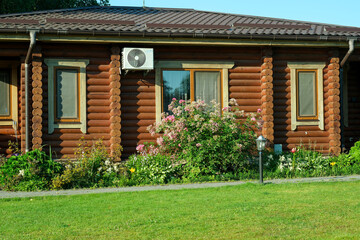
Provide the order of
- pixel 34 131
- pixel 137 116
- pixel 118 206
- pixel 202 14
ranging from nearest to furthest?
pixel 118 206, pixel 34 131, pixel 137 116, pixel 202 14

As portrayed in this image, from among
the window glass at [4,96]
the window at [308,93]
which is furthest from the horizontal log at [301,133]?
the window glass at [4,96]

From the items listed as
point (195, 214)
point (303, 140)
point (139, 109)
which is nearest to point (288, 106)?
point (303, 140)

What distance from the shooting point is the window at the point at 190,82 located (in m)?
14.1

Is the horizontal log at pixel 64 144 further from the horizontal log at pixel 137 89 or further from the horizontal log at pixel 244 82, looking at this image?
the horizontal log at pixel 244 82

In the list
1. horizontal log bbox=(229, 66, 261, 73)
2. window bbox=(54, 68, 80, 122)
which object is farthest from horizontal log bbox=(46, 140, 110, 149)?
horizontal log bbox=(229, 66, 261, 73)

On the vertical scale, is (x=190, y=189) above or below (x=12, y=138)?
below

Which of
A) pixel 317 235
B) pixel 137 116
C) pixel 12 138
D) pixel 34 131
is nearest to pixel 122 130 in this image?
pixel 137 116

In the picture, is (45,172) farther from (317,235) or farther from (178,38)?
(317,235)

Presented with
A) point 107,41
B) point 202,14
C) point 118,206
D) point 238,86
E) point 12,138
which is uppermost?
point 202,14

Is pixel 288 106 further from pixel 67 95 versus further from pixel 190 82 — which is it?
pixel 67 95

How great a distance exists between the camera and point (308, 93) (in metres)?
14.9

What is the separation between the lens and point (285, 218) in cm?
747

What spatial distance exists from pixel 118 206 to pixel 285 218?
295 cm

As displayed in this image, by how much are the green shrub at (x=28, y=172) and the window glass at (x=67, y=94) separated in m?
1.78
